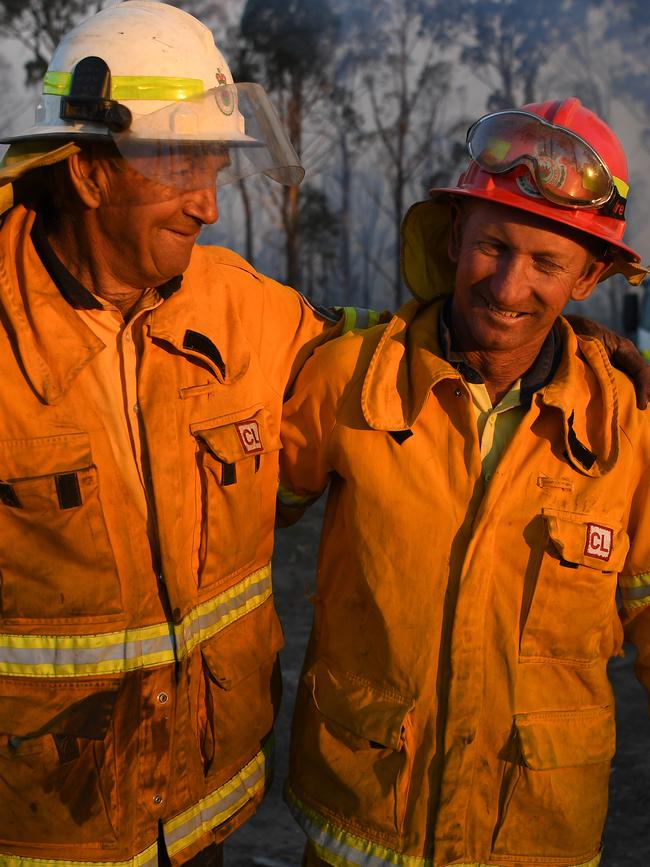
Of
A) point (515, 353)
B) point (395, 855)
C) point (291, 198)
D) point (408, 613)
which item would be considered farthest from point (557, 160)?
point (291, 198)

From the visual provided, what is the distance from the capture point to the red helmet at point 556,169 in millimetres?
2270

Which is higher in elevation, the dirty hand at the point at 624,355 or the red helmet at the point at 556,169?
the red helmet at the point at 556,169

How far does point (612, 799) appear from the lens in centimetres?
430

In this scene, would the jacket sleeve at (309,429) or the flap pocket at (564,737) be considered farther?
the jacket sleeve at (309,429)

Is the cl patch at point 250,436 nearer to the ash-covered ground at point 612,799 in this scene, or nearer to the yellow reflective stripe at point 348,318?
the yellow reflective stripe at point 348,318

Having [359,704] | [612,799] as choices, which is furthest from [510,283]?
[612,799]

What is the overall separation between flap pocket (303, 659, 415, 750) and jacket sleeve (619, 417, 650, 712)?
0.62 m

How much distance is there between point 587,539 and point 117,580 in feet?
3.60

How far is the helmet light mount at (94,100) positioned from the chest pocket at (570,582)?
4.40ft

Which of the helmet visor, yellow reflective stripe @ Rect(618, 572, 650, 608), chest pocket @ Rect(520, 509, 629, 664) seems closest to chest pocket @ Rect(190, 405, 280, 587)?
the helmet visor

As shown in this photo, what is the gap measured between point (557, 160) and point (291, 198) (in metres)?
19.2

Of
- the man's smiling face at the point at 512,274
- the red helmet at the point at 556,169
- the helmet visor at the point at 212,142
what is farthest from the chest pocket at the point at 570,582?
the helmet visor at the point at 212,142

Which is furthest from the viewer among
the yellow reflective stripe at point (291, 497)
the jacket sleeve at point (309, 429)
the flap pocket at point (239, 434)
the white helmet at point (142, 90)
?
the yellow reflective stripe at point (291, 497)

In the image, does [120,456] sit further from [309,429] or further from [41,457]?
[309,429]
